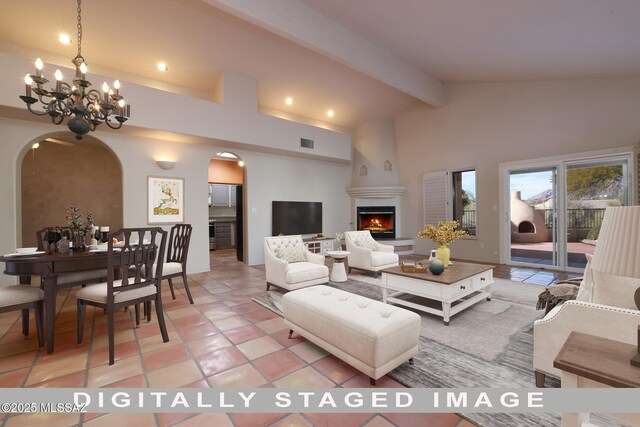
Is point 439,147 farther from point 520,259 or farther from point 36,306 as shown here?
point 36,306

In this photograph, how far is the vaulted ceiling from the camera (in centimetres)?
333

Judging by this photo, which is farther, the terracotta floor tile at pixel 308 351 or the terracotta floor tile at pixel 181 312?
the terracotta floor tile at pixel 181 312

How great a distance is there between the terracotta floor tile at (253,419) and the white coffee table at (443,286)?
6.41 ft

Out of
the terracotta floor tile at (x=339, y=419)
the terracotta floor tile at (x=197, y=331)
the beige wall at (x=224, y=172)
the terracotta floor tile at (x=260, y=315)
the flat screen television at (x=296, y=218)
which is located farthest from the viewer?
the beige wall at (x=224, y=172)

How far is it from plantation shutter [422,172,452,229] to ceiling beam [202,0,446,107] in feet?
7.04

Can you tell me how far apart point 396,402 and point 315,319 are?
788 millimetres

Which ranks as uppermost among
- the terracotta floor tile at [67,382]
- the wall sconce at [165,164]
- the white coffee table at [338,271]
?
the wall sconce at [165,164]

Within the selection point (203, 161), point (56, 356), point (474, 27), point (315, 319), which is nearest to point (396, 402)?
point (315, 319)

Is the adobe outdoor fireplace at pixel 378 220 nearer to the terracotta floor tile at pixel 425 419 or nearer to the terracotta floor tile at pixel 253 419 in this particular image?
the terracotta floor tile at pixel 425 419

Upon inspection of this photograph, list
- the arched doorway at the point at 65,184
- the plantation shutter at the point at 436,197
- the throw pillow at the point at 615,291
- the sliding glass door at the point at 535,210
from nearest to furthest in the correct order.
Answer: the throw pillow at the point at 615,291, the sliding glass door at the point at 535,210, the arched doorway at the point at 65,184, the plantation shutter at the point at 436,197

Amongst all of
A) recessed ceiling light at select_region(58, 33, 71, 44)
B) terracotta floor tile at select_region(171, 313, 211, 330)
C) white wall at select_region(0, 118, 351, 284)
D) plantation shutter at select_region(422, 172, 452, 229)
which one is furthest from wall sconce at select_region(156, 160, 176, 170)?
plantation shutter at select_region(422, 172, 452, 229)

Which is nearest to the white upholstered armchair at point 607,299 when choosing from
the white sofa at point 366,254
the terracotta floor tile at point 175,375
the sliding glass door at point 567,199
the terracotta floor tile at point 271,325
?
the terracotta floor tile at point 271,325

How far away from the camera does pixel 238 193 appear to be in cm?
682

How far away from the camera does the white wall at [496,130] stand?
4.55 meters
